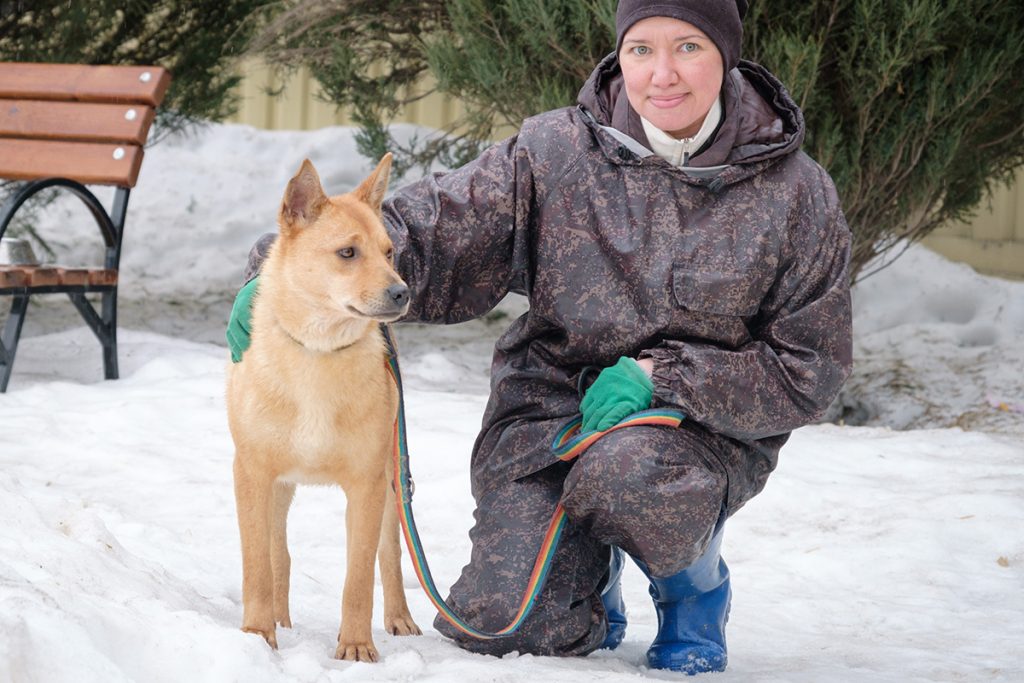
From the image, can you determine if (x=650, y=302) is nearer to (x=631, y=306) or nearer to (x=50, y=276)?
(x=631, y=306)

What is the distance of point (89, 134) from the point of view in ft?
19.7

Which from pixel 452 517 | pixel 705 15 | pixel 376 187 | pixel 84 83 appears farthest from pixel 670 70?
pixel 84 83

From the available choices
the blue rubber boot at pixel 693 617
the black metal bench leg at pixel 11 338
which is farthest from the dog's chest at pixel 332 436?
the black metal bench leg at pixel 11 338

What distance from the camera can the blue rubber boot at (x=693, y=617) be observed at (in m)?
A: 2.85

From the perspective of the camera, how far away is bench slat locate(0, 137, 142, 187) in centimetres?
588

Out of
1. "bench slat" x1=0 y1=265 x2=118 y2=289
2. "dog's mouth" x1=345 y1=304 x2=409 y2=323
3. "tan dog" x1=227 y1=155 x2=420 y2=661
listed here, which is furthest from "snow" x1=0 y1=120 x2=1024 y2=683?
"dog's mouth" x1=345 y1=304 x2=409 y2=323

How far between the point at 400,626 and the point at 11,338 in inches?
123

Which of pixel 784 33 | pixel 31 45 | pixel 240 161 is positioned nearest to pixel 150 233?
pixel 240 161

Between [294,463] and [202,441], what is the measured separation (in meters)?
2.38

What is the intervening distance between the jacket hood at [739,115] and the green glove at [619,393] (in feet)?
1.88

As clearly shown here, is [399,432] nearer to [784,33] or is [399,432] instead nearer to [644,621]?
[644,621]

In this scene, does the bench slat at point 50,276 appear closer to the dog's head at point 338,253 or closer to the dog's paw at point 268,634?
the dog's head at point 338,253

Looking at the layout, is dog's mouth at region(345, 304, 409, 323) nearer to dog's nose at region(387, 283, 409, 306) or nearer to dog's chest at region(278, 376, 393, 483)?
dog's nose at region(387, 283, 409, 306)

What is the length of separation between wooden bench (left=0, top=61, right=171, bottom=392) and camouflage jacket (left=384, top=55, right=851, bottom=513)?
10.7ft
